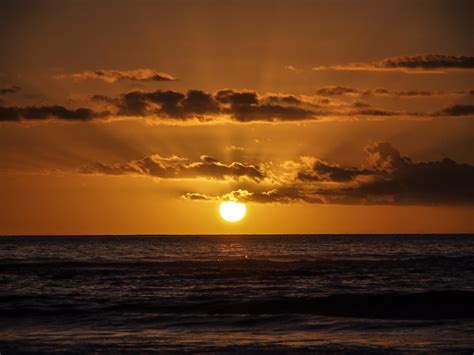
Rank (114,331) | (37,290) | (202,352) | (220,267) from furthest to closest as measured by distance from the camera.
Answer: (220,267) < (37,290) < (114,331) < (202,352)

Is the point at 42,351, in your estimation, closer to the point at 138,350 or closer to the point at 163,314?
the point at 138,350

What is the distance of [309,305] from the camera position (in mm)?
37719

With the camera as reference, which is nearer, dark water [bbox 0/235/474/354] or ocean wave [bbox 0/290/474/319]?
dark water [bbox 0/235/474/354]

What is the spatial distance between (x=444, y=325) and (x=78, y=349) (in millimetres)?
15964

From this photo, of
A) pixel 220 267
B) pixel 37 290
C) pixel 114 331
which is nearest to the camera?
pixel 114 331

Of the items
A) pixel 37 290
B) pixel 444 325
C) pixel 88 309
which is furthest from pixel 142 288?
pixel 444 325

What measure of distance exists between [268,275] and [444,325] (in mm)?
25473

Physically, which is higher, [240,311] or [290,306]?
[290,306]

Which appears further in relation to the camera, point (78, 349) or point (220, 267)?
point (220, 267)

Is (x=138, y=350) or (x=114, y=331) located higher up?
(x=114, y=331)

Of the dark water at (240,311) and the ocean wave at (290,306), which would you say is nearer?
the dark water at (240,311)

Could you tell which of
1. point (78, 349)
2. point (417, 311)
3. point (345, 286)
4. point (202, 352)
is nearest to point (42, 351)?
point (78, 349)

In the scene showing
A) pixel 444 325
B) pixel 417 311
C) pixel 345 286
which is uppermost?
pixel 345 286

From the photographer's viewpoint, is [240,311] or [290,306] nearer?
[240,311]
